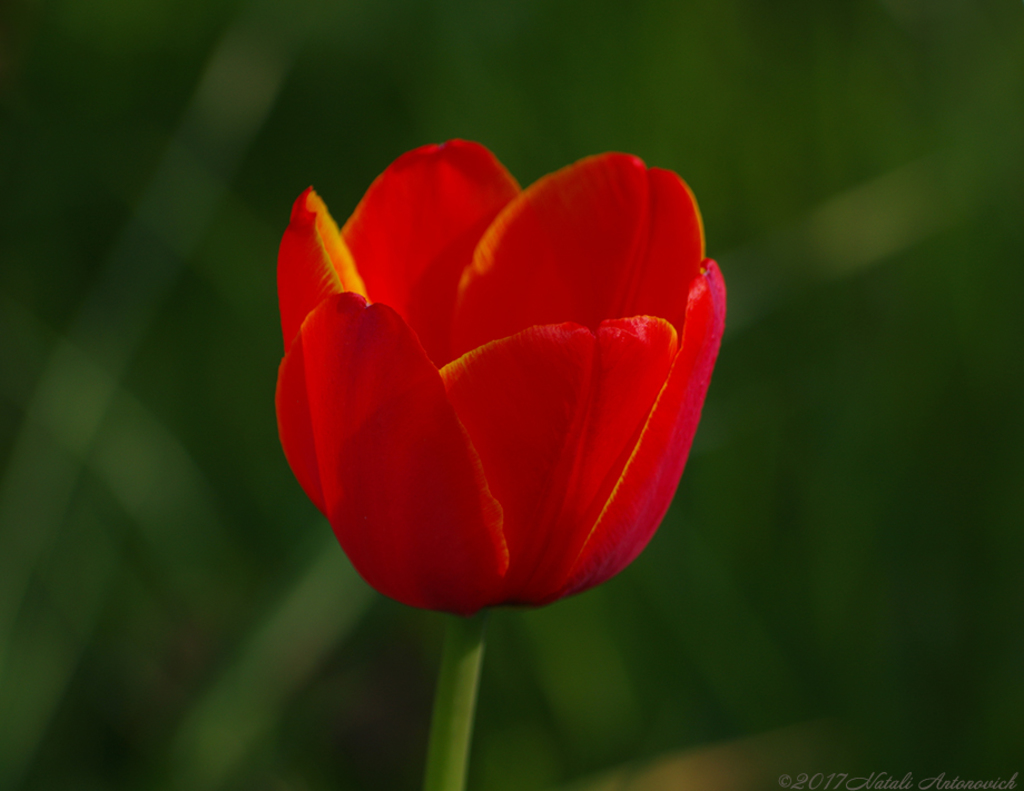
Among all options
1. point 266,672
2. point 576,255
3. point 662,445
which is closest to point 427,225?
point 576,255

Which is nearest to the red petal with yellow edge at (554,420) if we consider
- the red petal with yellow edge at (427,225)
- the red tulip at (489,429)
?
the red tulip at (489,429)

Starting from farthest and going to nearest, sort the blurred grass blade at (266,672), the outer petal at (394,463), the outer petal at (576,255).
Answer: the blurred grass blade at (266,672) → the outer petal at (576,255) → the outer petal at (394,463)

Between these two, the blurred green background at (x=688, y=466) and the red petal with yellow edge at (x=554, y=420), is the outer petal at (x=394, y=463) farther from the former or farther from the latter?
the blurred green background at (x=688, y=466)

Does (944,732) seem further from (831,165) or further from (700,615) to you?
(831,165)

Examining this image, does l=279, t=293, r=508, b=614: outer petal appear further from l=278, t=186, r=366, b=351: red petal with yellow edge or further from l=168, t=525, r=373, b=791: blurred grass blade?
l=168, t=525, r=373, b=791: blurred grass blade

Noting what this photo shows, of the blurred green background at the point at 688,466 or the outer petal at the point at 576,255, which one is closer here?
the outer petal at the point at 576,255

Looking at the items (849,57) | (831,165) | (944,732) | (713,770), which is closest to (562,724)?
(713,770)

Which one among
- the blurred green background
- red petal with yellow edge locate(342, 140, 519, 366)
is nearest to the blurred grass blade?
the blurred green background

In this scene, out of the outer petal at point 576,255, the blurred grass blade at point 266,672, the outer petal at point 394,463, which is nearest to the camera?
the outer petal at point 394,463
